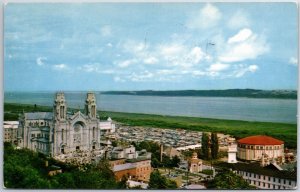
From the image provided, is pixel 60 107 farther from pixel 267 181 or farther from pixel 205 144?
pixel 267 181

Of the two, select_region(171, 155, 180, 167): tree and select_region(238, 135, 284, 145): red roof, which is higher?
select_region(238, 135, 284, 145): red roof

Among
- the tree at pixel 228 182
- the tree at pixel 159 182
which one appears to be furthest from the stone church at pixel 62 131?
the tree at pixel 228 182

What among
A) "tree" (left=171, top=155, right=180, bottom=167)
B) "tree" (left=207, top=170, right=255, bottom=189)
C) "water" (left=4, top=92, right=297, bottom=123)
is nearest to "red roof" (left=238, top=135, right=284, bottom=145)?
"water" (left=4, top=92, right=297, bottom=123)

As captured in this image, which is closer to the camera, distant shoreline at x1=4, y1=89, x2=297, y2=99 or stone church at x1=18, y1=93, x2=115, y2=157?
distant shoreline at x1=4, y1=89, x2=297, y2=99

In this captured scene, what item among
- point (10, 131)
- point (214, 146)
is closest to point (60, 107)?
point (10, 131)

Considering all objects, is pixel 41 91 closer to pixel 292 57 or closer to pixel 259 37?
pixel 259 37

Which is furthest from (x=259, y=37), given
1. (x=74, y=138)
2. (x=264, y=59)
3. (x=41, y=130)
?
(x=41, y=130)

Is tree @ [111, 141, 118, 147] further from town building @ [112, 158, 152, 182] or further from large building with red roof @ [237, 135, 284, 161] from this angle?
large building with red roof @ [237, 135, 284, 161]

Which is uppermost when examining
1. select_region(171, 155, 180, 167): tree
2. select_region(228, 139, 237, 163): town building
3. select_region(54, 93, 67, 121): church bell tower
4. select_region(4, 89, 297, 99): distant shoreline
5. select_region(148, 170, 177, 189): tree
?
select_region(4, 89, 297, 99): distant shoreline
